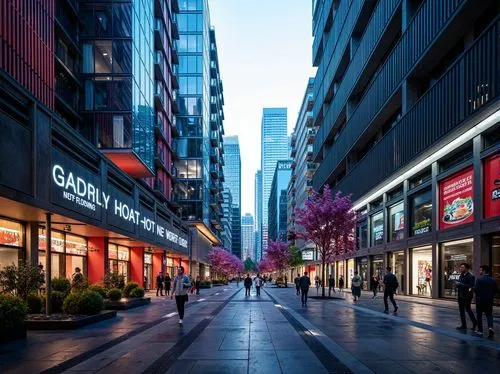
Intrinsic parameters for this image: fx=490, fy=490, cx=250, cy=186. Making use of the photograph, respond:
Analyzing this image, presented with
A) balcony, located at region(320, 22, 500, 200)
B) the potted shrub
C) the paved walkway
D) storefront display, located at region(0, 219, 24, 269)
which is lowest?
the paved walkway

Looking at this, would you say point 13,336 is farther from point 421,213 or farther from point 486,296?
point 421,213

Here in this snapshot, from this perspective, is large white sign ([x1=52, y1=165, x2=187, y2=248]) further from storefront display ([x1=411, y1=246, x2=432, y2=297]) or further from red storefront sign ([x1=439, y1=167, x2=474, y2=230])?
storefront display ([x1=411, y1=246, x2=432, y2=297])

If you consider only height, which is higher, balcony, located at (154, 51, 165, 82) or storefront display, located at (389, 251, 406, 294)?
balcony, located at (154, 51, 165, 82)

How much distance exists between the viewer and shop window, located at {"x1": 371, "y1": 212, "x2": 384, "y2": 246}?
38.2 meters

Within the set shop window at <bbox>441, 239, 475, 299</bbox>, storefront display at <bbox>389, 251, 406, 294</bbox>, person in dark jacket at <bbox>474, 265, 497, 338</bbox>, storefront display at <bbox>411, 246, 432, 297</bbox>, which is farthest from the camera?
storefront display at <bbox>389, 251, 406, 294</bbox>

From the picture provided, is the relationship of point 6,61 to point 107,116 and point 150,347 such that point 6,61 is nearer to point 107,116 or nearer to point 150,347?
point 107,116

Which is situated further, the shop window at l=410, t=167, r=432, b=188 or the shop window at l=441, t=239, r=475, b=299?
the shop window at l=410, t=167, r=432, b=188

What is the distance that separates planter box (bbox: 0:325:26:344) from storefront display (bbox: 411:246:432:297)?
23.1 metres

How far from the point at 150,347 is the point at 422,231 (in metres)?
22.5

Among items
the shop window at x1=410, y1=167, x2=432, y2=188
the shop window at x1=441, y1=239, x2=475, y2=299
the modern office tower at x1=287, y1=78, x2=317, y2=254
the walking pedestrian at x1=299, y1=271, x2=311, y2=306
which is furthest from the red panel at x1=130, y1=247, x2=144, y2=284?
the modern office tower at x1=287, y1=78, x2=317, y2=254

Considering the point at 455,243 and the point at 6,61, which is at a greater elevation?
the point at 6,61

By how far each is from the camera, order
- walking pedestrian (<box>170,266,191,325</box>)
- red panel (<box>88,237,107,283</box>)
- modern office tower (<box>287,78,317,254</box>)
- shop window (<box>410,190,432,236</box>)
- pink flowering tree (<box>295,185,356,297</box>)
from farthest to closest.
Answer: modern office tower (<box>287,78,317,254</box>) → pink flowering tree (<box>295,185,356,297</box>) → shop window (<box>410,190,432,236</box>) → red panel (<box>88,237,107,283</box>) → walking pedestrian (<box>170,266,191,325</box>)

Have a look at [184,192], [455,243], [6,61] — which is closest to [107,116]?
[6,61]

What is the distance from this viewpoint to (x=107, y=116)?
34.2m
